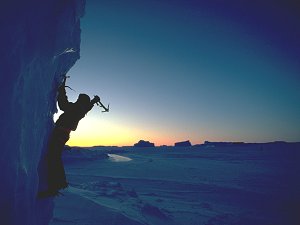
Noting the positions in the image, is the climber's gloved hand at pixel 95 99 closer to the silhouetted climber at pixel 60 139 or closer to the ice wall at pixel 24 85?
the silhouetted climber at pixel 60 139

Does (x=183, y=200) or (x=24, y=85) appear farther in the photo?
(x=183, y=200)

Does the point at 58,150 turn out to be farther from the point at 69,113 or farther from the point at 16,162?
the point at 16,162

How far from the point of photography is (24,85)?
9.57 ft

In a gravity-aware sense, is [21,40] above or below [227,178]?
above

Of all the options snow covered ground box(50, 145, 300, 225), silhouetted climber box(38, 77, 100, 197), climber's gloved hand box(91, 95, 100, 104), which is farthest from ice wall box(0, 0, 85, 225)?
snow covered ground box(50, 145, 300, 225)

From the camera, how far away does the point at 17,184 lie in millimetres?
2939

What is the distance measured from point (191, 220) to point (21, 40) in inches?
479

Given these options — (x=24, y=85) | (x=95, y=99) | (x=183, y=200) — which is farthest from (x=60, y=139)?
(x=183, y=200)

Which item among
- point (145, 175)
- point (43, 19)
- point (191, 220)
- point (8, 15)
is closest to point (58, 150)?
point (43, 19)

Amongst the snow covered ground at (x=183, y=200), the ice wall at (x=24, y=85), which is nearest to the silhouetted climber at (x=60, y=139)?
the ice wall at (x=24, y=85)

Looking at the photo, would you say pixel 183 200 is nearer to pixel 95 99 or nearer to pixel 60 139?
pixel 95 99

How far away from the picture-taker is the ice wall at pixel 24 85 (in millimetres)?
2391

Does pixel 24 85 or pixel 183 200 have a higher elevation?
pixel 24 85

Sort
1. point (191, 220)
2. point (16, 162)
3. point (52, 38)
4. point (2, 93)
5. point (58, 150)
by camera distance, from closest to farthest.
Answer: point (2, 93), point (16, 162), point (52, 38), point (58, 150), point (191, 220)
